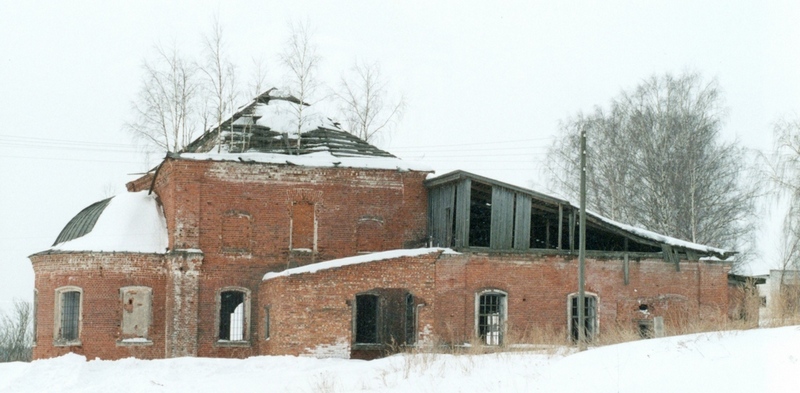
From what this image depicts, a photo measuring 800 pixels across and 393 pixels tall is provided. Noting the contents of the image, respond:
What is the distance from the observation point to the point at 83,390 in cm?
1756

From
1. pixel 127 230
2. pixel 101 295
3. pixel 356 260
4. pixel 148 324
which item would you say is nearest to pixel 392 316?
pixel 356 260

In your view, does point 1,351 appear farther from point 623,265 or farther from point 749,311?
point 749,311

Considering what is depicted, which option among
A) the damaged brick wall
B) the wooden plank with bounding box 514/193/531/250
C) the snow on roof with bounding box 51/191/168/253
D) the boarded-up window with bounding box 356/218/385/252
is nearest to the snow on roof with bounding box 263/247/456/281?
the damaged brick wall

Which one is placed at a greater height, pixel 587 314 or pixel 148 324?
pixel 587 314

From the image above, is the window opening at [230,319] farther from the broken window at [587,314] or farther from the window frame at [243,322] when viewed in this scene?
the broken window at [587,314]

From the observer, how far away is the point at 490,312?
25.8 meters

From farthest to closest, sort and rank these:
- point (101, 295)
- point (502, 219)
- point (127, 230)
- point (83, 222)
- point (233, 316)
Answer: point (233, 316)
point (83, 222)
point (127, 230)
point (502, 219)
point (101, 295)

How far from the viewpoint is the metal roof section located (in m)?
27.9

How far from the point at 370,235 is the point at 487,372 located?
12.1 metres

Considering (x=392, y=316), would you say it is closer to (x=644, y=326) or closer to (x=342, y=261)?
(x=342, y=261)

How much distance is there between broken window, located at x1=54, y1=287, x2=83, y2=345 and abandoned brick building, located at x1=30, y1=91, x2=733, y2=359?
0.13 feet

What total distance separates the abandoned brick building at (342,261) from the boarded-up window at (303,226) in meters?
0.04

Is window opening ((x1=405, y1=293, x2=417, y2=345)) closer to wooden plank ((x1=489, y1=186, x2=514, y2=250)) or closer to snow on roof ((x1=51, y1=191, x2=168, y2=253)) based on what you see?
wooden plank ((x1=489, y1=186, x2=514, y2=250))

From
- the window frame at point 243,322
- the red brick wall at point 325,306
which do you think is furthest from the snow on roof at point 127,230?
the red brick wall at point 325,306
